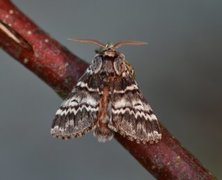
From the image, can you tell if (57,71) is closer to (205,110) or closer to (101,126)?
(101,126)

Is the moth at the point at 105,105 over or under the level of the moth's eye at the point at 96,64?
under

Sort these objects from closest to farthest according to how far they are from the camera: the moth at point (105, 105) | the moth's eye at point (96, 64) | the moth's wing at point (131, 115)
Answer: the moth's wing at point (131, 115)
the moth at point (105, 105)
the moth's eye at point (96, 64)

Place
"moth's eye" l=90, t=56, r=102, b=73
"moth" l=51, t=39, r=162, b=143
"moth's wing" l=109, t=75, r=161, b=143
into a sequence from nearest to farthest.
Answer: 1. "moth's wing" l=109, t=75, r=161, b=143
2. "moth" l=51, t=39, r=162, b=143
3. "moth's eye" l=90, t=56, r=102, b=73

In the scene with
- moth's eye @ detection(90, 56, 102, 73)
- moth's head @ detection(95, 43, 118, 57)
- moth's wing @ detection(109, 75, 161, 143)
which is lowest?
moth's wing @ detection(109, 75, 161, 143)

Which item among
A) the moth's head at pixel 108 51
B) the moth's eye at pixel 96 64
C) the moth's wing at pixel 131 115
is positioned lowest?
the moth's wing at pixel 131 115

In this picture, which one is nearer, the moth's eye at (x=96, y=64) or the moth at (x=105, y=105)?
the moth at (x=105, y=105)

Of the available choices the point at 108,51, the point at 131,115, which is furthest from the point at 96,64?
the point at 131,115

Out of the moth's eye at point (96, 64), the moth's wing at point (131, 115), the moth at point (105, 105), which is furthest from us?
the moth's eye at point (96, 64)

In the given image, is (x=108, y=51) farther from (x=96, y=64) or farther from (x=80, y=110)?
(x=80, y=110)
